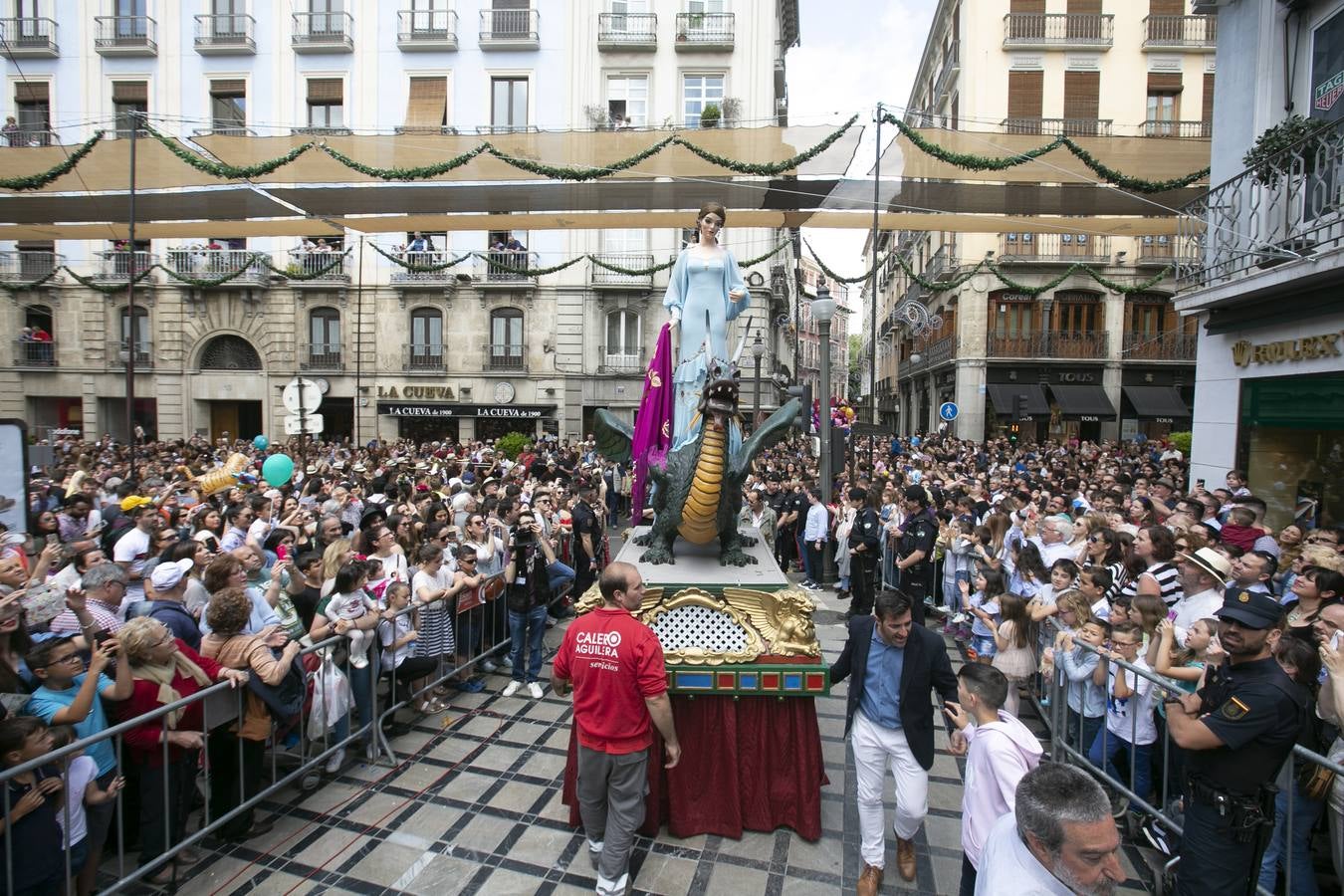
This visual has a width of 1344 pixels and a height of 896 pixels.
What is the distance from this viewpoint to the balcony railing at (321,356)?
81.7 feet

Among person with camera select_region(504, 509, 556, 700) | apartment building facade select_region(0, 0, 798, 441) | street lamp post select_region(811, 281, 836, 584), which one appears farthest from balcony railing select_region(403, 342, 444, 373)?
person with camera select_region(504, 509, 556, 700)

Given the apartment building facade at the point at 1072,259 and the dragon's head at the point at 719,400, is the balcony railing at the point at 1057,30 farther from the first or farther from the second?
the dragon's head at the point at 719,400

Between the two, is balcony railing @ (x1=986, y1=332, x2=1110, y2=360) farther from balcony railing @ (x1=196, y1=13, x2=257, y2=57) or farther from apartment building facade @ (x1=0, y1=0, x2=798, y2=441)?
balcony railing @ (x1=196, y1=13, x2=257, y2=57)

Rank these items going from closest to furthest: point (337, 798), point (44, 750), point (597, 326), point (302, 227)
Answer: point (44, 750) < point (337, 798) < point (302, 227) < point (597, 326)

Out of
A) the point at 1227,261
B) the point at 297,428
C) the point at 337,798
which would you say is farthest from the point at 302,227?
the point at 1227,261

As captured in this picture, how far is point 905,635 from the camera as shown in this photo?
3.55m

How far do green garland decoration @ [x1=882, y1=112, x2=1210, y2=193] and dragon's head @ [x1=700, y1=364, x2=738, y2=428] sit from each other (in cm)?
766

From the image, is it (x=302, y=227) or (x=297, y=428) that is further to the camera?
(x=302, y=227)

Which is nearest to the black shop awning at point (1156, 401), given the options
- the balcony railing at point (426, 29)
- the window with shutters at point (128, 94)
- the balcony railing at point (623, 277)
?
the balcony railing at point (623, 277)

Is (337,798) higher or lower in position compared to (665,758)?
lower

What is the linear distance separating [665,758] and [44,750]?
2919 mm

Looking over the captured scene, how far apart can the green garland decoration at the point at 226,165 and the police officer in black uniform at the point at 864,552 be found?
10617 mm

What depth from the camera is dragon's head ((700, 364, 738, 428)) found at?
460 centimetres

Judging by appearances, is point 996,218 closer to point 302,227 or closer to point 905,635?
point 905,635
